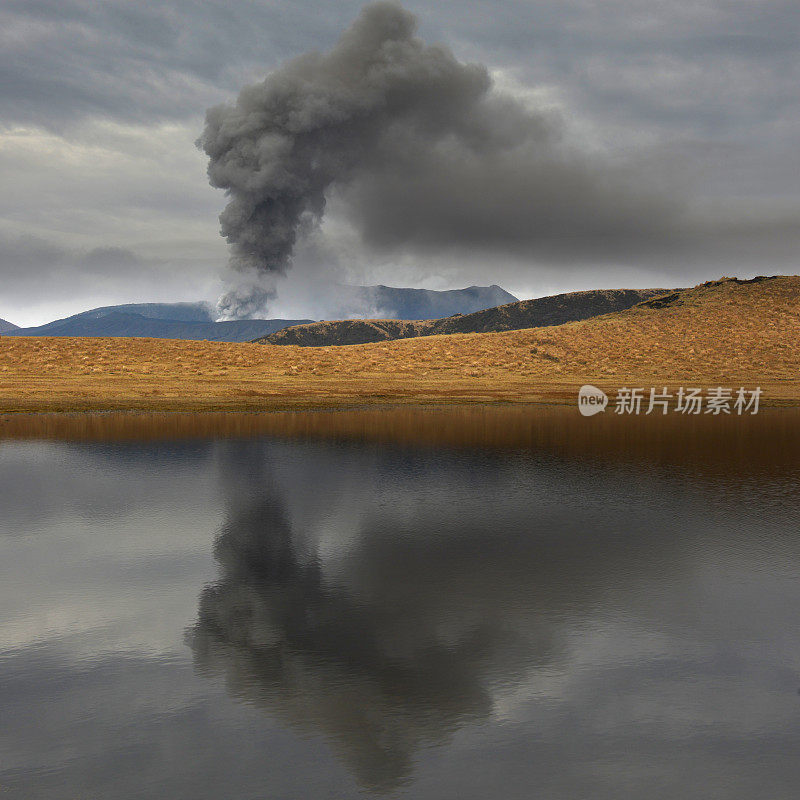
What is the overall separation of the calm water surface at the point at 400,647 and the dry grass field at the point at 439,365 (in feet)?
82.3

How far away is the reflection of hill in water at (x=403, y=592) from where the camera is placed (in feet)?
18.4

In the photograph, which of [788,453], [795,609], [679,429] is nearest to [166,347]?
[679,429]

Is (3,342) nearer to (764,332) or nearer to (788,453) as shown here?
(788,453)

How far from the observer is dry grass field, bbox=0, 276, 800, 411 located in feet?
135

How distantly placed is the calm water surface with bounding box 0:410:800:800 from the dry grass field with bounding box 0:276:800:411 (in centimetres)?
2508

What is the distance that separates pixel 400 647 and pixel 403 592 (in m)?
1.58
